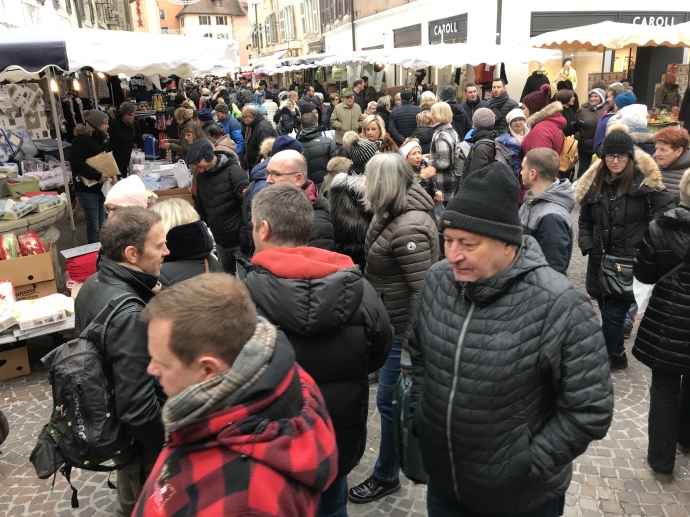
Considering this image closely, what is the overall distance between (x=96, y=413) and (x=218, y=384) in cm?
125

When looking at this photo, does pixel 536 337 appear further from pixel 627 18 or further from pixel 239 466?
pixel 627 18

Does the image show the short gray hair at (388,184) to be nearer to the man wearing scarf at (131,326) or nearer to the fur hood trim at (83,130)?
the man wearing scarf at (131,326)

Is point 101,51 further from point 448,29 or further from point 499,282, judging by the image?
point 448,29

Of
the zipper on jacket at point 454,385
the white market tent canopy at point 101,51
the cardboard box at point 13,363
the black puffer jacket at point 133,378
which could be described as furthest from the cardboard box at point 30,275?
the zipper on jacket at point 454,385

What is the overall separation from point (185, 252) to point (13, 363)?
288 cm

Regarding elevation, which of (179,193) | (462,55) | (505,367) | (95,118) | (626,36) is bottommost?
(179,193)

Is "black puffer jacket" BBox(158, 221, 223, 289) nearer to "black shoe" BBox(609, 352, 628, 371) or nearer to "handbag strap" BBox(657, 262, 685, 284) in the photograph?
"handbag strap" BBox(657, 262, 685, 284)

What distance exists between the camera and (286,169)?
3.96m

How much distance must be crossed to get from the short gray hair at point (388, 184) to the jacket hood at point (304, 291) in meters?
1.10

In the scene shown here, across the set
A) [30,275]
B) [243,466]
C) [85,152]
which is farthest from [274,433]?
[85,152]

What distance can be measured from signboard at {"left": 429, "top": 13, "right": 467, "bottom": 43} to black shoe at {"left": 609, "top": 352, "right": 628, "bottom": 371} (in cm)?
1716

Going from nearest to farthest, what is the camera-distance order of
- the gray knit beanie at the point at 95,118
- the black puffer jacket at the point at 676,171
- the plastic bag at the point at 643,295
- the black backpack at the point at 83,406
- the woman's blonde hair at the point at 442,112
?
the black backpack at the point at 83,406, the plastic bag at the point at 643,295, the black puffer jacket at the point at 676,171, the woman's blonde hair at the point at 442,112, the gray knit beanie at the point at 95,118

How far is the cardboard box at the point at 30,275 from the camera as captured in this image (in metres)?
5.29

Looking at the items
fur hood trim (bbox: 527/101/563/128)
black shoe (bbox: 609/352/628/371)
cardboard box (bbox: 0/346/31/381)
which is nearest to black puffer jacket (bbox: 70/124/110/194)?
cardboard box (bbox: 0/346/31/381)
